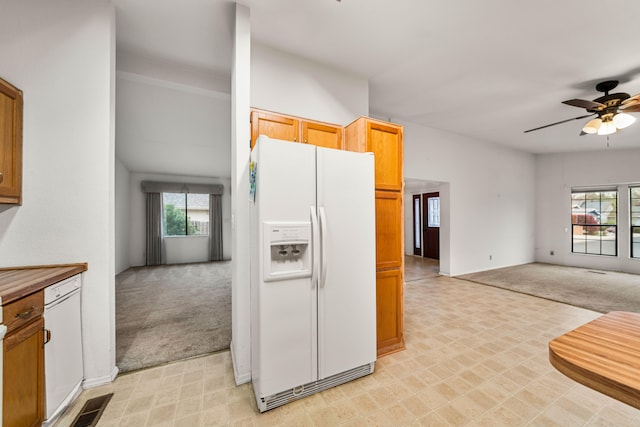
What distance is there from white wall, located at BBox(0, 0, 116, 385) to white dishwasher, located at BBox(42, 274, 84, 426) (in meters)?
0.09

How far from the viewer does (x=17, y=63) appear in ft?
5.70

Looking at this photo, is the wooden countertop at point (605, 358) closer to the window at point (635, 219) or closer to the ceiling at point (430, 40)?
the ceiling at point (430, 40)

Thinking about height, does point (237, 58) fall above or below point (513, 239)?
above

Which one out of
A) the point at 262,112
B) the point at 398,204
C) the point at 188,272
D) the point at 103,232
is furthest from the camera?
the point at 188,272

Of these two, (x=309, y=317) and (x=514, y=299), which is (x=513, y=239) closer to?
(x=514, y=299)

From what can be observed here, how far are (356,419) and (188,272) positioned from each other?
18.7 ft

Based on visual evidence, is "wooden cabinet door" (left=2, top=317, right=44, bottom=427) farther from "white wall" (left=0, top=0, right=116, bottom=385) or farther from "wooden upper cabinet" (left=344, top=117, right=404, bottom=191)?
"wooden upper cabinet" (left=344, top=117, right=404, bottom=191)

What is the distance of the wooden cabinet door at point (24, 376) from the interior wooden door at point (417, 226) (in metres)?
7.99

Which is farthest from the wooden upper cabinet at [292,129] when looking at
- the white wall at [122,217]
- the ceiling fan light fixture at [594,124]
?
the white wall at [122,217]

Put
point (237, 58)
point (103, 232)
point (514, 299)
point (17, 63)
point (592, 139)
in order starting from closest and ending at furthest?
1. point (17, 63)
2. point (103, 232)
3. point (237, 58)
4. point (514, 299)
5. point (592, 139)

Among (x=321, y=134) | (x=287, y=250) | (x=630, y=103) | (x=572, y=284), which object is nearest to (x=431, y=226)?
(x=572, y=284)

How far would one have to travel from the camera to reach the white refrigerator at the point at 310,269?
1.63 metres

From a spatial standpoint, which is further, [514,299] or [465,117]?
[465,117]

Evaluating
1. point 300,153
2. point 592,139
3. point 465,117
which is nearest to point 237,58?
point 300,153
